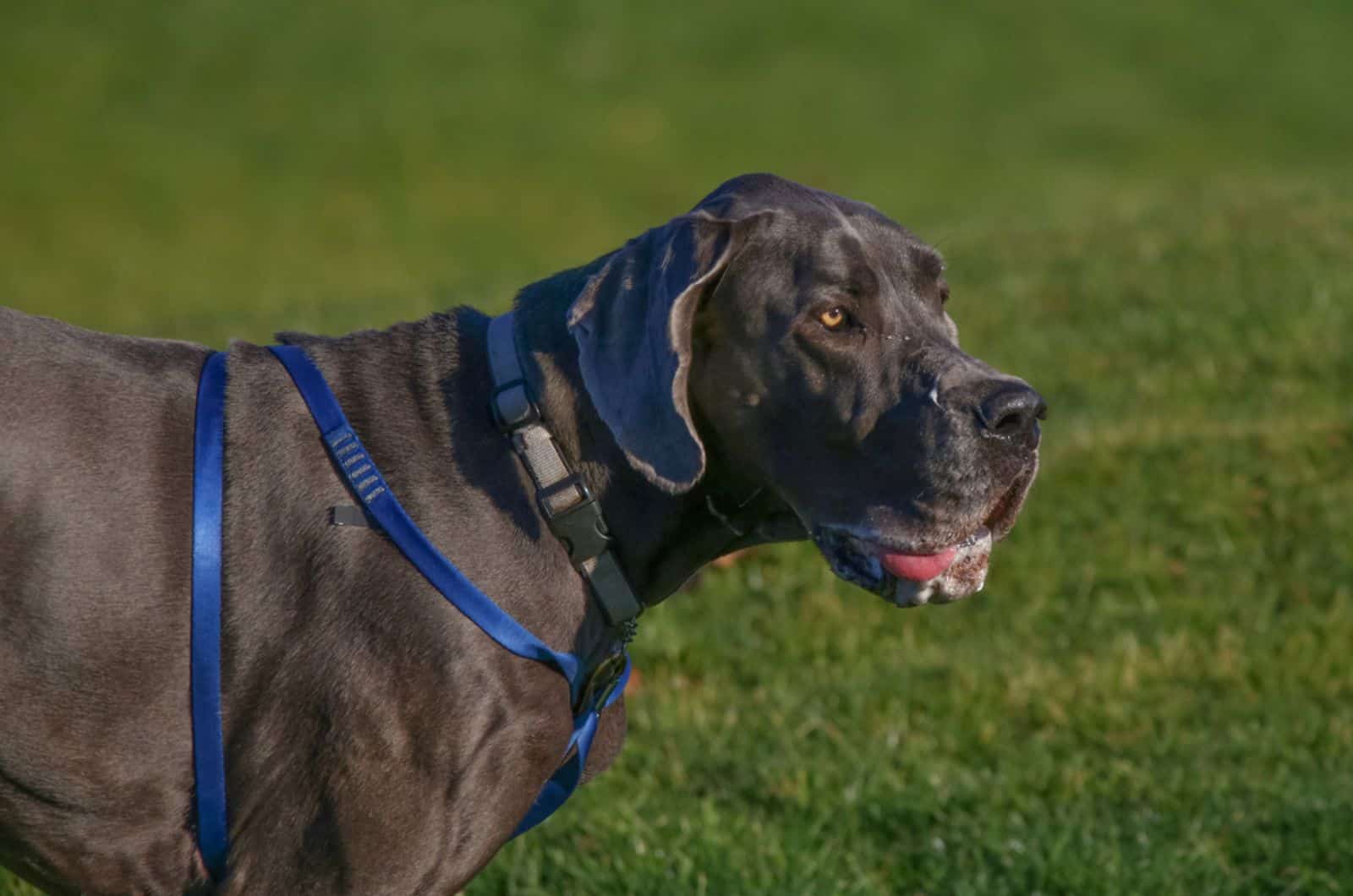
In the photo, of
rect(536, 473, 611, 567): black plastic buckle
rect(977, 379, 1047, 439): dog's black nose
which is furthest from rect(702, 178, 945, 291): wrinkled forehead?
rect(536, 473, 611, 567): black plastic buckle

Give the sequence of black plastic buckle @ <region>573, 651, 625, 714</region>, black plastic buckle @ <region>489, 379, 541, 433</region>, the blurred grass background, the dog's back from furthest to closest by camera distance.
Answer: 1. the blurred grass background
2. black plastic buckle @ <region>573, 651, 625, 714</region>
3. black plastic buckle @ <region>489, 379, 541, 433</region>
4. the dog's back

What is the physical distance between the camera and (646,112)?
26.5 metres

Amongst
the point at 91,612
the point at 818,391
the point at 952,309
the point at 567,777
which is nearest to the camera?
the point at 91,612

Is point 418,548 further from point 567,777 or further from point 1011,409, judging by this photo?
point 1011,409

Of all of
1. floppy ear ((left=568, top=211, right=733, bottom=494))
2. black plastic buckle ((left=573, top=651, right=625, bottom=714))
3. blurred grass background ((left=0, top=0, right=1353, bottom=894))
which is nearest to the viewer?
floppy ear ((left=568, top=211, right=733, bottom=494))

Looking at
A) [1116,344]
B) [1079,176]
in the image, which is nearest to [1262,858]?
[1116,344]

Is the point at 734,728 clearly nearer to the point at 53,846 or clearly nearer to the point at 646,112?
the point at 53,846

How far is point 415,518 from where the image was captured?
3.41 meters

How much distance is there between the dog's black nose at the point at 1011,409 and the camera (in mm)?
3352

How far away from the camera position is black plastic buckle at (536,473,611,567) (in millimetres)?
3438

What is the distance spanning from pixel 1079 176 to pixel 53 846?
2048 centimetres

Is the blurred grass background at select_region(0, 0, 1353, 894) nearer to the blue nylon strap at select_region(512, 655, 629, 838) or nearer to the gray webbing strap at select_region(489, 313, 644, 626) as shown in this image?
the blue nylon strap at select_region(512, 655, 629, 838)

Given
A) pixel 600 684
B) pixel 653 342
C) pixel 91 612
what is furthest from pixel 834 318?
pixel 91 612

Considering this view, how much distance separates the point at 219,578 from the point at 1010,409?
1.53 metres
